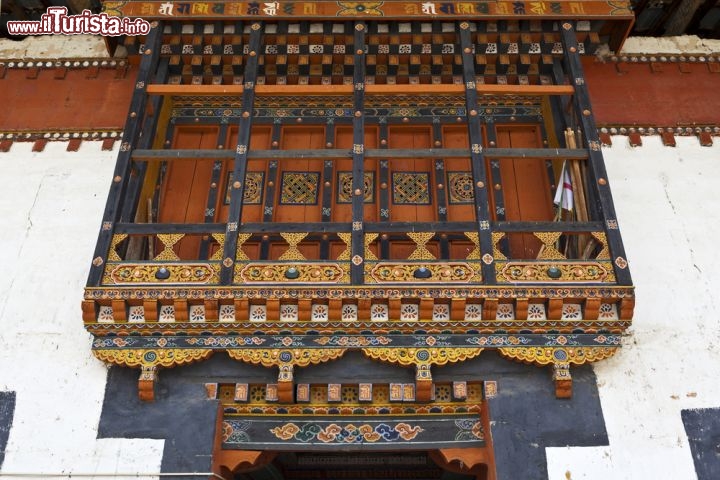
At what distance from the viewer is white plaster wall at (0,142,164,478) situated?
7008 millimetres

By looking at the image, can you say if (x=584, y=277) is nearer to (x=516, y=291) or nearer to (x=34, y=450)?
(x=516, y=291)

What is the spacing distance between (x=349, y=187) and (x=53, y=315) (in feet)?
10.2

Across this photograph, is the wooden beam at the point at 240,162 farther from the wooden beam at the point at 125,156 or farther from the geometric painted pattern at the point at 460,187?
the geometric painted pattern at the point at 460,187

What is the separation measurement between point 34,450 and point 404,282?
332 centimetres

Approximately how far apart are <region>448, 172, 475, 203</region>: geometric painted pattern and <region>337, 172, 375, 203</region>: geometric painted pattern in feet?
2.61

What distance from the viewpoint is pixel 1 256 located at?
8375 millimetres

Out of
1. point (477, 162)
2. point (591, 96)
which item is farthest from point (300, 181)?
point (591, 96)

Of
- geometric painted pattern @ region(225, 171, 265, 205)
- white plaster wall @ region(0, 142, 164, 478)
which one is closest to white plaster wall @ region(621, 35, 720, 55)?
geometric painted pattern @ region(225, 171, 265, 205)

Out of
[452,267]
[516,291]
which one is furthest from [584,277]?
[452,267]

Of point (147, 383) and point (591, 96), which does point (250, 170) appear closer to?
point (147, 383)

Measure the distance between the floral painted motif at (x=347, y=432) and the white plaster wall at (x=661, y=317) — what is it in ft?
4.08

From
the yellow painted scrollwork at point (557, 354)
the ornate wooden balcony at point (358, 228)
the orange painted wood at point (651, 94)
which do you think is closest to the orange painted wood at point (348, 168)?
the ornate wooden balcony at point (358, 228)

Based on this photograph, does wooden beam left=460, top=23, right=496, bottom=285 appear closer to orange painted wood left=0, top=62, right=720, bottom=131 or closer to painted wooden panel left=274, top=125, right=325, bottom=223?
painted wooden panel left=274, top=125, right=325, bottom=223

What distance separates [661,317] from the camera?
779cm
